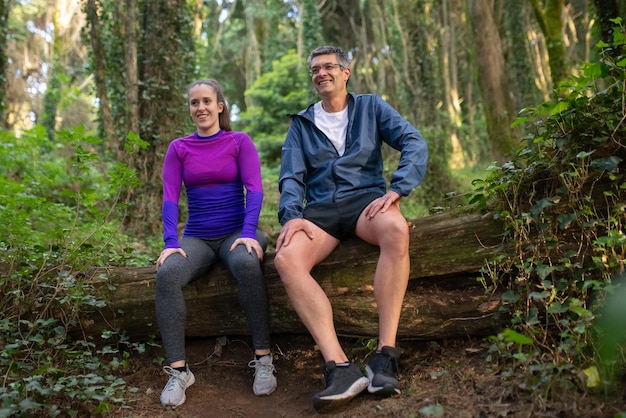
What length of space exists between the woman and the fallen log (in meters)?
0.27

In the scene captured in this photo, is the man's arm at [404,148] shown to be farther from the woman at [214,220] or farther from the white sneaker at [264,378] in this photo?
the white sneaker at [264,378]

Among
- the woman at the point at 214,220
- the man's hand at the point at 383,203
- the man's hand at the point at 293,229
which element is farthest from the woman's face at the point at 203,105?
the man's hand at the point at 383,203

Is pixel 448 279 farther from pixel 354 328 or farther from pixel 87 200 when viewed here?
pixel 87 200

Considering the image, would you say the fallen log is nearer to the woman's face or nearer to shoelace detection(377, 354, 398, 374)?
shoelace detection(377, 354, 398, 374)

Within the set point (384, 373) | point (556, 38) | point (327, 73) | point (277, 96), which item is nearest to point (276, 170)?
point (277, 96)

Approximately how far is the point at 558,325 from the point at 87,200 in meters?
3.88

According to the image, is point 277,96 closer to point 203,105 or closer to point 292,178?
point 203,105

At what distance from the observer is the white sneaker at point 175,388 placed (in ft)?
9.85

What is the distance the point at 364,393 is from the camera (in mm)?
2762

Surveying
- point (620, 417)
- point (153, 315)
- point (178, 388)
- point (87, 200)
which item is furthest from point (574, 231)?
point (87, 200)

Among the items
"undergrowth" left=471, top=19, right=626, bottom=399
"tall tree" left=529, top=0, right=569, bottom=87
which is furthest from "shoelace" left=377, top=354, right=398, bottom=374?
"tall tree" left=529, top=0, right=569, bottom=87

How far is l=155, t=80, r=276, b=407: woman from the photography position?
3197mm

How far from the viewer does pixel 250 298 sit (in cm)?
326

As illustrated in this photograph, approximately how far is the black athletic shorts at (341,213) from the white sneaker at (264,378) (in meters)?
0.94
